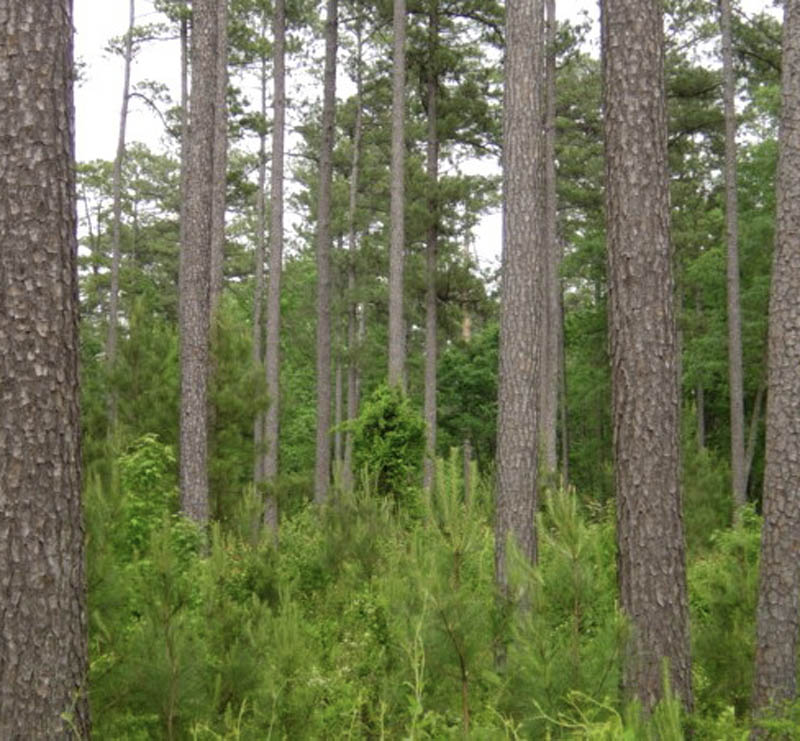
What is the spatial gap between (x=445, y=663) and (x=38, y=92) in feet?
9.44

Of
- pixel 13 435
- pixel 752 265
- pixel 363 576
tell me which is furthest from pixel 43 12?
pixel 752 265

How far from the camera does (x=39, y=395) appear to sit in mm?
3889

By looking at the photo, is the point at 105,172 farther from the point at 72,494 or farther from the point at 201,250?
the point at 72,494

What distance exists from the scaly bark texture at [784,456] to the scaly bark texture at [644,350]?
2.57 ft

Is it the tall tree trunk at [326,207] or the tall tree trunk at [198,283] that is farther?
the tall tree trunk at [326,207]

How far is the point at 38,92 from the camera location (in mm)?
3980

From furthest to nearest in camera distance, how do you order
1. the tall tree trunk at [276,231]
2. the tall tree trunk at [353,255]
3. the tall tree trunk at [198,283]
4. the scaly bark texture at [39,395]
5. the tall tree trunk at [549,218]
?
the tall tree trunk at [353,255]
the tall tree trunk at [549,218]
the tall tree trunk at [276,231]
the tall tree trunk at [198,283]
the scaly bark texture at [39,395]

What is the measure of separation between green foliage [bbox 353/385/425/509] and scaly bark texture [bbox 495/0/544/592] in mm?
5696

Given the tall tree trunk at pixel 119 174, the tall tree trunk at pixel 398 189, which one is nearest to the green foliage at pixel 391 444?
the tall tree trunk at pixel 398 189

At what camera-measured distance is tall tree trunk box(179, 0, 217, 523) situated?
37.2 ft

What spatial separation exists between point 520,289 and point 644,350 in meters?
3.16

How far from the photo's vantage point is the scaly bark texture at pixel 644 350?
5.41m

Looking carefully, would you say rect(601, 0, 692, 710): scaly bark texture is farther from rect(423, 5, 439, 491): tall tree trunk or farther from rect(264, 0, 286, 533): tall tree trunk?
rect(423, 5, 439, 491): tall tree trunk

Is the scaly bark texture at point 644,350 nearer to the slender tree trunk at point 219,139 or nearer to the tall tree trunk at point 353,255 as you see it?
the slender tree trunk at point 219,139
